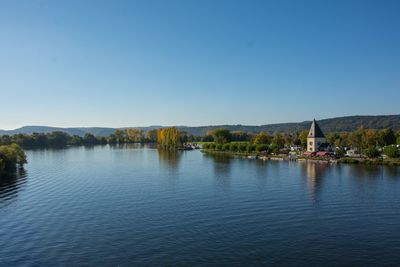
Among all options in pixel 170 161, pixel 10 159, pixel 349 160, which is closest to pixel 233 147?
pixel 170 161

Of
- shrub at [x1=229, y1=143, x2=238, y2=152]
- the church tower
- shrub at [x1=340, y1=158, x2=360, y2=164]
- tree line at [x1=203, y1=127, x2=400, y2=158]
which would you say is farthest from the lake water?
shrub at [x1=229, y1=143, x2=238, y2=152]

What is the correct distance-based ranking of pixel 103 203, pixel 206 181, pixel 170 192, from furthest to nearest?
1. pixel 206 181
2. pixel 170 192
3. pixel 103 203

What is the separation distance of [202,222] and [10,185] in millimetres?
21981

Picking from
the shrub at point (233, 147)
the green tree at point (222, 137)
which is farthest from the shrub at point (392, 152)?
the green tree at point (222, 137)

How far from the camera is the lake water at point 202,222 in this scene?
613 inches

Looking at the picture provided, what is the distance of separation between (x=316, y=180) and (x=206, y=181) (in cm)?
1050

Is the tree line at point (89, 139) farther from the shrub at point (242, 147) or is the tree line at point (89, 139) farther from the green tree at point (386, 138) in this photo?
the green tree at point (386, 138)

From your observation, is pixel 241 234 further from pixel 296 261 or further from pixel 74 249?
pixel 74 249

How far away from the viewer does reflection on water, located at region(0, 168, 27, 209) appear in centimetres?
2772

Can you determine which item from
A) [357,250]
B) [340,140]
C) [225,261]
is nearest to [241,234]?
[225,261]

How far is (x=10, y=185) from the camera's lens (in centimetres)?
3431

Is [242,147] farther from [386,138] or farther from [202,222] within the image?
[202,222]

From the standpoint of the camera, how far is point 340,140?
75.1 m

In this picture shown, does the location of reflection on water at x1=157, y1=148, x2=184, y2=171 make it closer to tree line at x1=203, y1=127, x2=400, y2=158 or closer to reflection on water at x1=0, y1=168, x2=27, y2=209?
tree line at x1=203, y1=127, x2=400, y2=158
